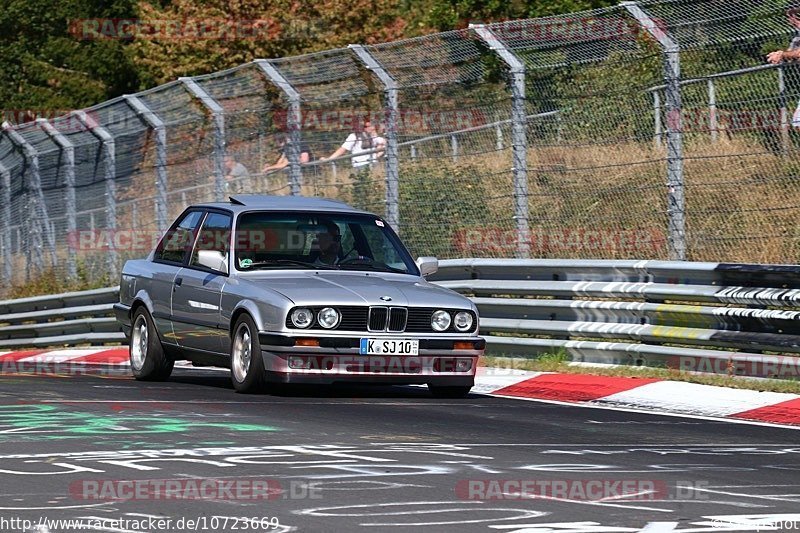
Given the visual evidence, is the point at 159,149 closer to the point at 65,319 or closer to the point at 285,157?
the point at 285,157

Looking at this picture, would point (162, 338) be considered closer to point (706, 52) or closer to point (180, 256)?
point (180, 256)

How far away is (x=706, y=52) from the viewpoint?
1346cm

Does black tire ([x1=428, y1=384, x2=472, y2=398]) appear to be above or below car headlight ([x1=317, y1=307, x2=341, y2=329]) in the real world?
below

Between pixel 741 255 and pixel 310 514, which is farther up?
pixel 741 255

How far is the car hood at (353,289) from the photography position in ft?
38.0

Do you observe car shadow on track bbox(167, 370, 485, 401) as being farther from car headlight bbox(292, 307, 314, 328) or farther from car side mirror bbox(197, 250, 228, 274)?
car side mirror bbox(197, 250, 228, 274)

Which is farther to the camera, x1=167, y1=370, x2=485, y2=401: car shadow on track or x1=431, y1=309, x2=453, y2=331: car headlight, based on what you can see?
x1=167, y1=370, x2=485, y2=401: car shadow on track

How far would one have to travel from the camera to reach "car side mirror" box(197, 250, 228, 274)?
1234 cm

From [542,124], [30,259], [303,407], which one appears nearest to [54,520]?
[303,407]

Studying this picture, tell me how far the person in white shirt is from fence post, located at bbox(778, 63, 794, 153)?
576cm

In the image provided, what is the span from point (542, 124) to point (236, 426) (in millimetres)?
6479

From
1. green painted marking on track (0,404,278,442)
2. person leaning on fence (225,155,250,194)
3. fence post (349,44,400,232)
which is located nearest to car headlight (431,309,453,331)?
green painted marking on track (0,404,278,442)

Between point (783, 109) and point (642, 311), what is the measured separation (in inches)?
81.1

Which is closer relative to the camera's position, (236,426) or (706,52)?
(236,426)
